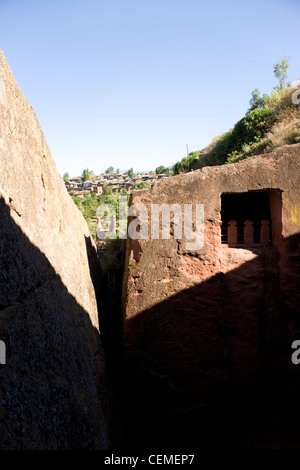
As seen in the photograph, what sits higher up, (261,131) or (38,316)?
(261,131)

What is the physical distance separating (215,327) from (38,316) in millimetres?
2961

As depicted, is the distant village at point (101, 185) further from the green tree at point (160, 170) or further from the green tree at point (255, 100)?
the green tree at point (255, 100)

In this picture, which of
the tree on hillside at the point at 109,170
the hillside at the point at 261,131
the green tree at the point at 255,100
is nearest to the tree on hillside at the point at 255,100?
the green tree at the point at 255,100

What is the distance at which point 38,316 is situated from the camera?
261cm

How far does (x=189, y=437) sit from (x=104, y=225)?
810cm

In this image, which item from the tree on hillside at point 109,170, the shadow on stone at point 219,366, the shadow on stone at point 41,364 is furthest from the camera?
the tree on hillside at point 109,170

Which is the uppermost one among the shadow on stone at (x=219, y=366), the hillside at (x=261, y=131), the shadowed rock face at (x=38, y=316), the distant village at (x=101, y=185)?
the distant village at (x=101, y=185)

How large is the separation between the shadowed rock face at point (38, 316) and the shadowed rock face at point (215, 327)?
909 millimetres

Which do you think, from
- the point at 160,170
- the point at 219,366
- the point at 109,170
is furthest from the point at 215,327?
the point at 109,170

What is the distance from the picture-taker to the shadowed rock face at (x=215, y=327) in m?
4.66

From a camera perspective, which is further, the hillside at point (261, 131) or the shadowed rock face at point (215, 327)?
the hillside at point (261, 131)

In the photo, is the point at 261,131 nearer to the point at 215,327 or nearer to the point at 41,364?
the point at 215,327

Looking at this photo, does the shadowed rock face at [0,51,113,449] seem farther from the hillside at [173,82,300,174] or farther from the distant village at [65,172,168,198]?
the distant village at [65,172,168,198]
